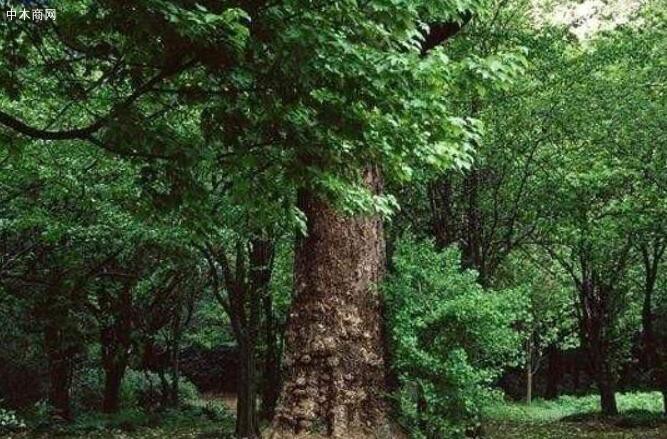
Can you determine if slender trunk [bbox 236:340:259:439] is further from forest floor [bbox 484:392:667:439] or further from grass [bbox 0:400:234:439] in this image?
forest floor [bbox 484:392:667:439]

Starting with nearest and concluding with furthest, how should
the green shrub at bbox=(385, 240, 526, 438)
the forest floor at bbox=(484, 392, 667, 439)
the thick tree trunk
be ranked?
the thick tree trunk < the green shrub at bbox=(385, 240, 526, 438) < the forest floor at bbox=(484, 392, 667, 439)

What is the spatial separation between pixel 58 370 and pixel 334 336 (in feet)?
56.2

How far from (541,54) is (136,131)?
1063cm

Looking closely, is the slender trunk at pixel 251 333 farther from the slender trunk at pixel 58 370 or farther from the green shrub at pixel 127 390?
the green shrub at pixel 127 390

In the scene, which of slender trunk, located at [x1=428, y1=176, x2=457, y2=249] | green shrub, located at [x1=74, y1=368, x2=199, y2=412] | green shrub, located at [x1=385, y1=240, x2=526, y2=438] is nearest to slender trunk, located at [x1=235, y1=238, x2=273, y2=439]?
slender trunk, located at [x1=428, y1=176, x2=457, y2=249]

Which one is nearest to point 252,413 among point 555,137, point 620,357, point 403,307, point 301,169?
point 403,307

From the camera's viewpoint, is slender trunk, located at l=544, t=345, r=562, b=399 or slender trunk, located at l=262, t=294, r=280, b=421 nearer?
slender trunk, located at l=262, t=294, r=280, b=421

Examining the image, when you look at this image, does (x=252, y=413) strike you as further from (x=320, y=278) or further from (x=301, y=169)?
(x=301, y=169)

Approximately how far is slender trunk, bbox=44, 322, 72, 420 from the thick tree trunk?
Answer: 595 inches

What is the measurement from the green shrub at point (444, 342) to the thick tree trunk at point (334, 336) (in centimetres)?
63

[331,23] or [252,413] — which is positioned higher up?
[331,23]

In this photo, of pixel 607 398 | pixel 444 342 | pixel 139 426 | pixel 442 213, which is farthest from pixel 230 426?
pixel 444 342

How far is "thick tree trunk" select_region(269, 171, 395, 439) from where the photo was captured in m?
8.66

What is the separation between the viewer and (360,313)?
30.2ft
